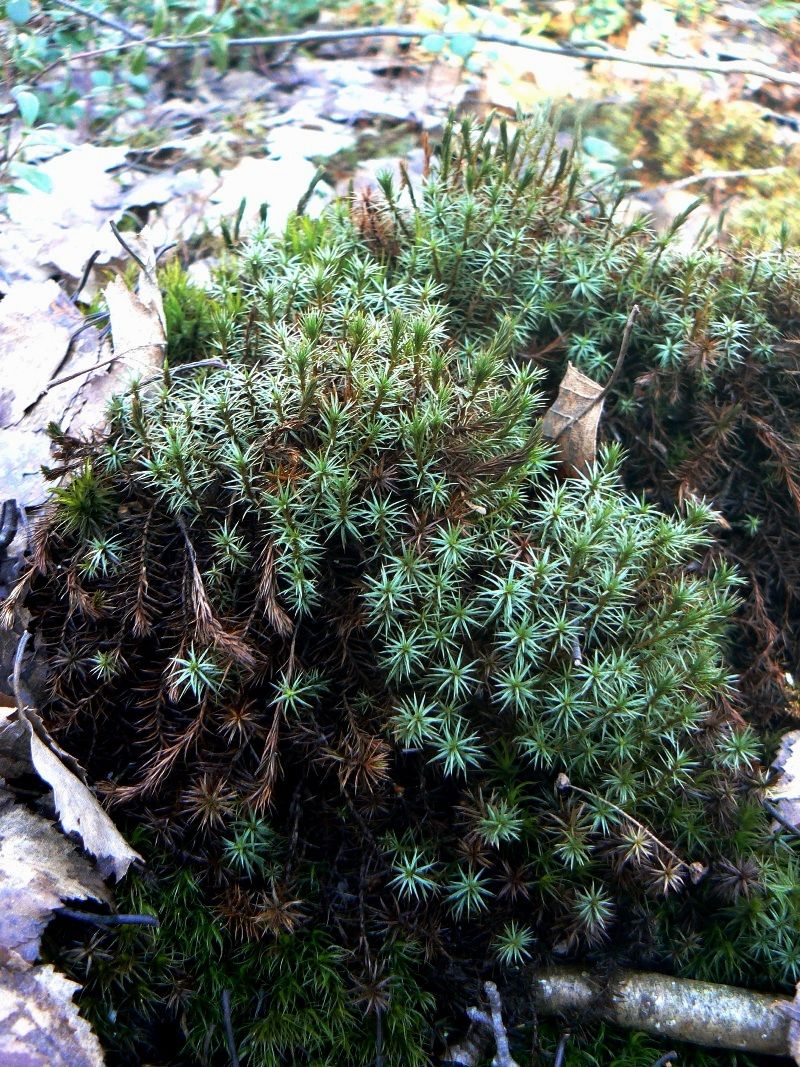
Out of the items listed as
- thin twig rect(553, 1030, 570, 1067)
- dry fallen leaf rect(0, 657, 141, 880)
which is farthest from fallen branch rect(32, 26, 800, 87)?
thin twig rect(553, 1030, 570, 1067)

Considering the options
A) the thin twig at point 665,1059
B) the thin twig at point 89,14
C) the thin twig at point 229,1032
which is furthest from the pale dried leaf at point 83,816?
the thin twig at point 89,14

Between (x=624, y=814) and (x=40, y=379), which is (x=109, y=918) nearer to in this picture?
(x=624, y=814)

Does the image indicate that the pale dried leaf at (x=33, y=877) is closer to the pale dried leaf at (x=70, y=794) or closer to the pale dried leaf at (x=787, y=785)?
the pale dried leaf at (x=70, y=794)

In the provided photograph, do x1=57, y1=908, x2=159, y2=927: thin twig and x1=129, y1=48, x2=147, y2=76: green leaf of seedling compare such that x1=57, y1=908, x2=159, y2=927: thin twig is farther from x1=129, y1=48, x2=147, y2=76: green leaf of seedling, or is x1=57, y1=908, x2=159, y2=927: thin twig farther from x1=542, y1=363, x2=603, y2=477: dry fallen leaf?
x1=129, y1=48, x2=147, y2=76: green leaf of seedling

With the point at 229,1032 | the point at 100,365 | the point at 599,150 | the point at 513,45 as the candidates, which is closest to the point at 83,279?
the point at 100,365

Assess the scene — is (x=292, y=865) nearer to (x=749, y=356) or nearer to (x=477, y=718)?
(x=477, y=718)

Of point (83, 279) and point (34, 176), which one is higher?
point (34, 176)

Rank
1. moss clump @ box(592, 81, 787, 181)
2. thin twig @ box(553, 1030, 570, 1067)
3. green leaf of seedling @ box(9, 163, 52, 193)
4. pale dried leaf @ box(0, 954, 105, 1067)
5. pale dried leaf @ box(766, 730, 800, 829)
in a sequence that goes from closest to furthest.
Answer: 1. pale dried leaf @ box(0, 954, 105, 1067)
2. thin twig @ box(553, 1030, 570, 1067)
3. pale dried leaf @ box(766, 730, 800, 829)
4. green leaf of seedling @ box(9, 163, 52, 193)
5. moss clump @ box(592, 81, 787, 181)
